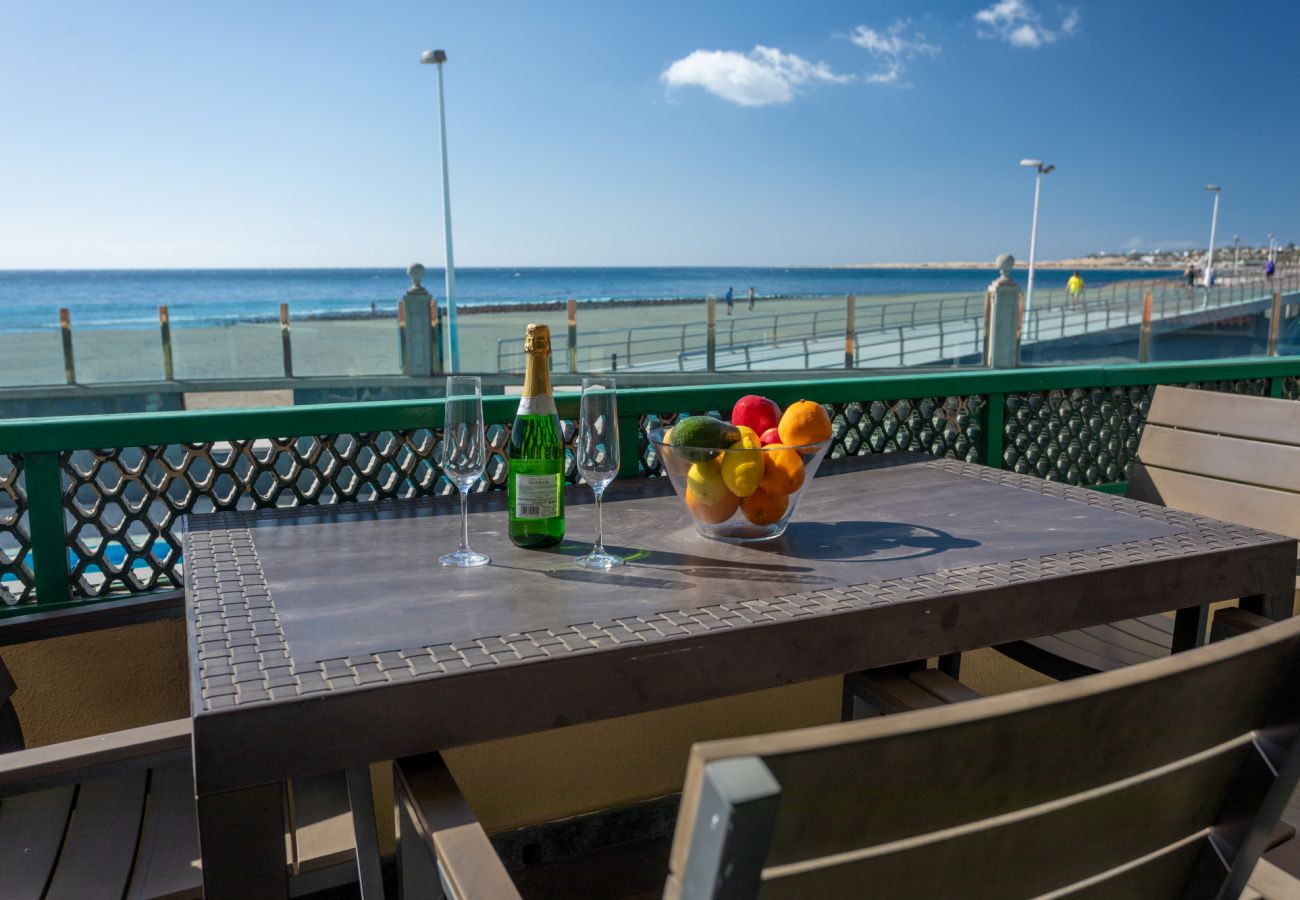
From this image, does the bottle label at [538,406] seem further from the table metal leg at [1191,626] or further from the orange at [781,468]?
the table metal leg at [1191,626]

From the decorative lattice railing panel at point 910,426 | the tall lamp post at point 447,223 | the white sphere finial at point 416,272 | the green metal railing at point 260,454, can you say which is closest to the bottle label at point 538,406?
the green metal railing at point 260,454

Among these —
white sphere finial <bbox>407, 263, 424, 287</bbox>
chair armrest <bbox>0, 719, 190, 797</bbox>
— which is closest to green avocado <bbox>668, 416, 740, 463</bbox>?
chair armrest <bbox>0, 719, 190, 797</bbox>

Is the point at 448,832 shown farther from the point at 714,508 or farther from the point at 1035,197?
the point at 1035,197

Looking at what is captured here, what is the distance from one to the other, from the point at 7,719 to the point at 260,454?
731 millimetres

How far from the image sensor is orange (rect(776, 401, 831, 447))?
1.63 meters

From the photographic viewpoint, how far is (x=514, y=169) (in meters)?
77.1

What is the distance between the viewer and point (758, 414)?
5.75 ft

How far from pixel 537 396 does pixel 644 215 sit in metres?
84.3

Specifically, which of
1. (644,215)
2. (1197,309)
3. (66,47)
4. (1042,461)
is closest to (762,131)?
(644,215)

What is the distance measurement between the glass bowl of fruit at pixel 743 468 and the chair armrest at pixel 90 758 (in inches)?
34.1

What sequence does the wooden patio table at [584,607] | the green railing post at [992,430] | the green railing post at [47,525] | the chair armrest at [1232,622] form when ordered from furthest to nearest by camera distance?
1. the green railing post at [992,430]
2. the green railing post at [47,525]
3. the chair armrest at [1232,622]
4. the wooden patio table at [584,607]

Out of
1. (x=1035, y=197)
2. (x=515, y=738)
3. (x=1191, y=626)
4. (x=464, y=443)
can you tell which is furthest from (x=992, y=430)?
(x=1035, y=197)

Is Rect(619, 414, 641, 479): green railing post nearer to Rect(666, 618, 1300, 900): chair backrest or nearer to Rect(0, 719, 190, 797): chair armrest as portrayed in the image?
Rect(0, 719, 190, 797): chair armrest

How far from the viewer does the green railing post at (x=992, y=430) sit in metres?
2.94
